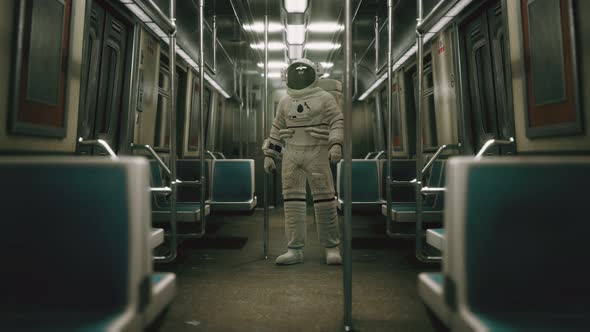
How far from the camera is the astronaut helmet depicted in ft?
11.8

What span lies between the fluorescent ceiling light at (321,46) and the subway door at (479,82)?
152 inches

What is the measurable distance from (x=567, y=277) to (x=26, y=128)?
7.80 ft

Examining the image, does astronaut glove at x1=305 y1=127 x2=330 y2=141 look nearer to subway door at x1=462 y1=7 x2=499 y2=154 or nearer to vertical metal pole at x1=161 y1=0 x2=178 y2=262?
vertical metal pole at x1=161 y1=0 x2=178 y2=262

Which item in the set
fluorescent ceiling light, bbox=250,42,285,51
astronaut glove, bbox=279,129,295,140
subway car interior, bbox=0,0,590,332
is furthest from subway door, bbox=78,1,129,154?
fluorescent ceiling light, bbox=250,42,285,51

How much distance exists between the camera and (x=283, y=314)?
7.45 ft

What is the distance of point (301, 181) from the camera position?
361cm

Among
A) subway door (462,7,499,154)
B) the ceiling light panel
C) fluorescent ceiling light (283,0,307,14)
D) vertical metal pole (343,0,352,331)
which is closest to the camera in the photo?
vertical metal pole (343,0,352,331)

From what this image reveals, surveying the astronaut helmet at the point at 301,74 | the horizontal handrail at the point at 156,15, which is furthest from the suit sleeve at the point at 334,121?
the horizontal handrail at the point at 156,15

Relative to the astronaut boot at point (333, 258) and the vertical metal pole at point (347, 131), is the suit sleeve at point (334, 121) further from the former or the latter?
the vertical metal pole at point (347, 131)

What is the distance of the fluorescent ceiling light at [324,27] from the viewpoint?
22.0ft

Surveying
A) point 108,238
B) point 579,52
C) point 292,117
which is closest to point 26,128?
point 108,238

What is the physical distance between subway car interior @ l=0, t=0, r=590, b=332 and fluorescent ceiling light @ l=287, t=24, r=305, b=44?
0.14 metres

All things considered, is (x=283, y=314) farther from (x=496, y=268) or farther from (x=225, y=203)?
(x=225, y=203)

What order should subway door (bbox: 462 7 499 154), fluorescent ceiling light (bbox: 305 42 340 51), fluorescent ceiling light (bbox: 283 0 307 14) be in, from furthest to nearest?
fluorescent ceiling light (bbox: 305 42 340 51) < fluorescent ceiling light (bbox: 283 0 307 14) < subway door (bbox: 462 7 499 154)
